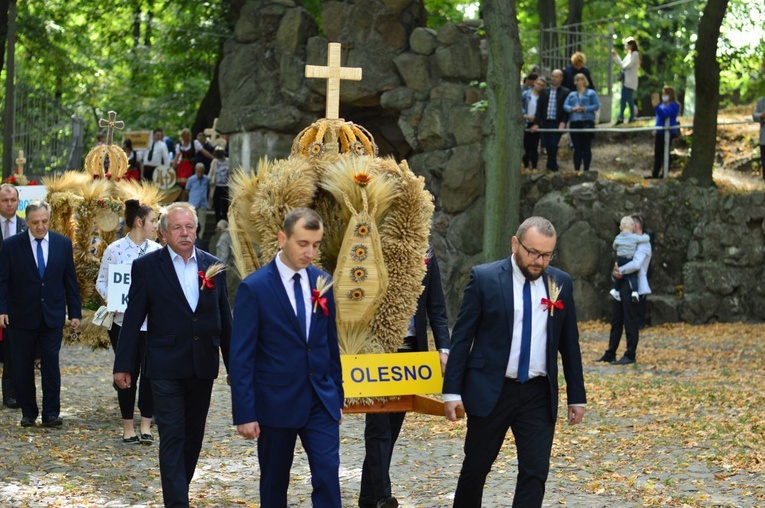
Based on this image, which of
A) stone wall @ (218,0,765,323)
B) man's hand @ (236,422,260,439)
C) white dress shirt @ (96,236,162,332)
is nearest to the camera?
man's hand @ (236,422,260,439)

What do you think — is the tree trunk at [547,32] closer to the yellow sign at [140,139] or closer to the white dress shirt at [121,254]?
the yellow sign at [140,139]

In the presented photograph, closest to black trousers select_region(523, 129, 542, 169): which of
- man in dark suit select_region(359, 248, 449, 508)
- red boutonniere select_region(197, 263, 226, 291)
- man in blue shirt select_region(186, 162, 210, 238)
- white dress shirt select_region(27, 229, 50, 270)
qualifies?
man in blue shirt select_region(186, 162, 210, 238)

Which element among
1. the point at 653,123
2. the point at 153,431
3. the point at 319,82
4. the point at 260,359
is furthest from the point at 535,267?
the point at 653,123

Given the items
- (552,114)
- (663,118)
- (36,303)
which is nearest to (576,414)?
(36,303)

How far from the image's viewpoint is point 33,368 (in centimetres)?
1134

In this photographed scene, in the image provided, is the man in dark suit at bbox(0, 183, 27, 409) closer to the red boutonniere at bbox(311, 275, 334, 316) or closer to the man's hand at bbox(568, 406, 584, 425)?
the red boutonniere at bbox(311, 275, 334, 316)

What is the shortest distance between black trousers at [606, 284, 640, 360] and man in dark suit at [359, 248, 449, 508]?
810cm

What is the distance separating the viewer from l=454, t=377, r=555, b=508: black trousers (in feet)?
21.4

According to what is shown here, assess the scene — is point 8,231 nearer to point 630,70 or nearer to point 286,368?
point 286,368

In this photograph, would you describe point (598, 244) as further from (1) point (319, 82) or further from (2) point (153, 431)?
(2) point (153, 431)

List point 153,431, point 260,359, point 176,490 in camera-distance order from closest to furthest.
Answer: point 260,359 → point 176,490 → point 153,431

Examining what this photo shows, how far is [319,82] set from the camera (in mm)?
24234

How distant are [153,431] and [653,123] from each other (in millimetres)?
16999

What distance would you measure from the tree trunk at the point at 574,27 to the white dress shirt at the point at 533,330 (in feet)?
67.4
